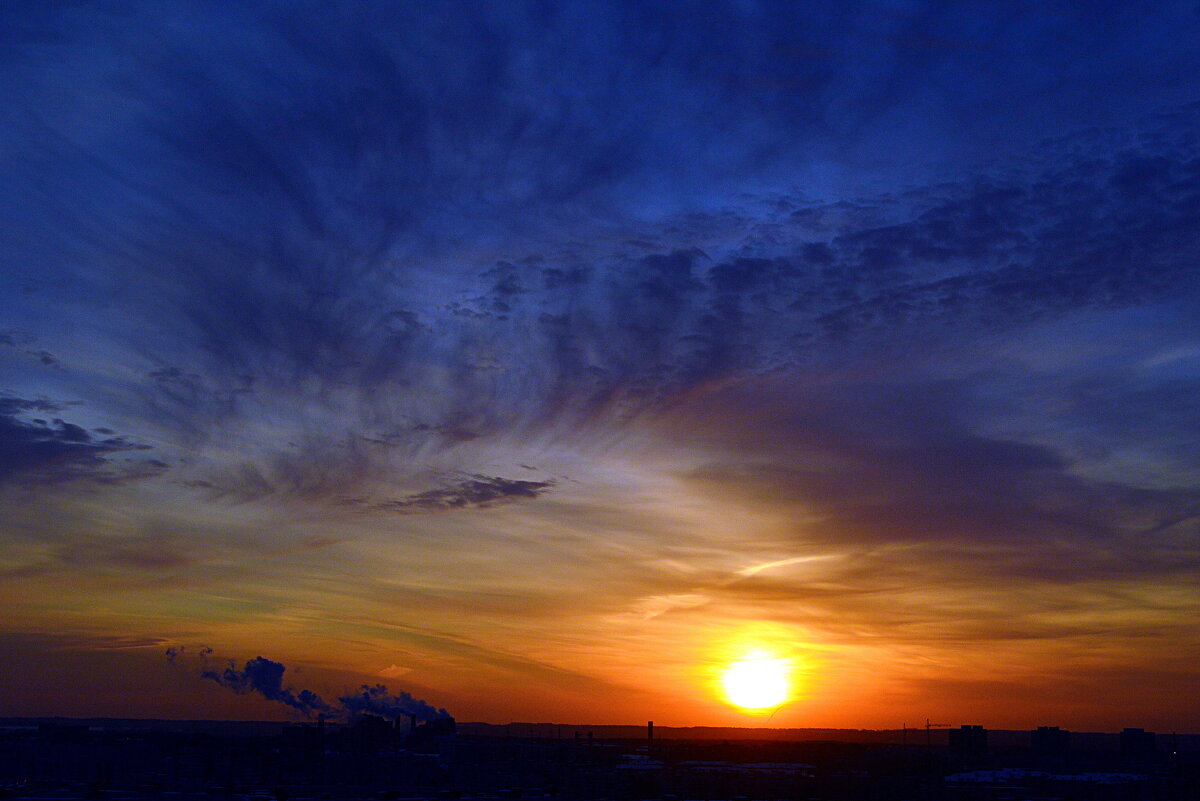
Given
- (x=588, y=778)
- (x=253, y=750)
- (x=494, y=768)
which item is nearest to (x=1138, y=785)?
(x=588, y=778)

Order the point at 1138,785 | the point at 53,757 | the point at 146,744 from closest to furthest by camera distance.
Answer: the point at 1138,785 < the point at 53,757 < the point at 146,744

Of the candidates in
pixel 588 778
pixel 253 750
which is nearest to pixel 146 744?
pixel 253 750

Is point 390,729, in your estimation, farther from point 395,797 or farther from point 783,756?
point 395,797

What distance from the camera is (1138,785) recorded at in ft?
348

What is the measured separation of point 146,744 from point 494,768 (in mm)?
54632

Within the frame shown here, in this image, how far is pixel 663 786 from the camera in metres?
A: 98.9

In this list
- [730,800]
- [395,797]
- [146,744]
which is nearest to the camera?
[395,797]

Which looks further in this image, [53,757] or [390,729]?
[390,729]

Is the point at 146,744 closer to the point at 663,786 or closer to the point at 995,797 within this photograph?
the point at 663,786

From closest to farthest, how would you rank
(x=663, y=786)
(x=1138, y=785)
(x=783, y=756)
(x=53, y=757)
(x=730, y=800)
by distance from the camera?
1. (x=730, y=800)
2. (x=663, y=786)
3. (x=1138, y=785)
4. (x=53, y=757)
5. (x=783, y=756)

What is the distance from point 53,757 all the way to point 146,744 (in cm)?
2822

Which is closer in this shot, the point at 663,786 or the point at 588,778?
the point at 663,786

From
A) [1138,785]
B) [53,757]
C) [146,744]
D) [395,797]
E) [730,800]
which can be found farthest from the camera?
[146,744]

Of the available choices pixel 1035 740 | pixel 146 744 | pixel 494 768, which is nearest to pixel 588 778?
pixel 494 768
